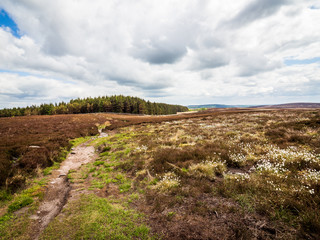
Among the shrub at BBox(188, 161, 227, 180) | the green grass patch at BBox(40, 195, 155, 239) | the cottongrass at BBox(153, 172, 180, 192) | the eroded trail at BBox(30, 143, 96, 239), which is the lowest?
the eroded trail at BBox(30, 143, 96, 239)

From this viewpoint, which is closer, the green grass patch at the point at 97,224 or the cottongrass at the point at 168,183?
the green grass patch at the point at 97,224

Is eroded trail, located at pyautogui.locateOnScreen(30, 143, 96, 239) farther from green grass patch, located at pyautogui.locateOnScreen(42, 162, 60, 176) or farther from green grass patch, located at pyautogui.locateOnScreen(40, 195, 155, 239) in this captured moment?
green grass patch, located at pyautogui.locateOnScreen(40, 195, 155, 239)

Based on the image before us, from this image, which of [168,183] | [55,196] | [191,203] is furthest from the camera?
[55,196]

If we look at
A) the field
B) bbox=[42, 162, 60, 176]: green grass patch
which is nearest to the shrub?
the field

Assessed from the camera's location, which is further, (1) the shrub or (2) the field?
(1) the shrub

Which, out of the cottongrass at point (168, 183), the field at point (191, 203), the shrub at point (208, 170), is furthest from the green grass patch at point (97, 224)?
the shrub at point (208, 170)

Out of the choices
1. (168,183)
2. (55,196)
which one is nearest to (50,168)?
(55,196)

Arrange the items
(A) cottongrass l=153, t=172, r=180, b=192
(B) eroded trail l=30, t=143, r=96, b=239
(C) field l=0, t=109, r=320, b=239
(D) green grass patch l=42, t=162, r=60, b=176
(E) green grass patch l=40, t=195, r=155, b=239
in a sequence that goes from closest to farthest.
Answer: (C) field l=0, t=109, r=320, b=239, (E) green grass patch l=40, t=195, r=155, b=239, (B) eroded trail l=30, t=143, r=96, b=239, (A) cottongrass l=153, t=172, r=180, b=192, (D) green grass patch l=42, t=162, r=60, b=176

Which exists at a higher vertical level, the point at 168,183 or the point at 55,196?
the point at 168,183

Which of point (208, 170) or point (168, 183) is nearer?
point (168, 183)

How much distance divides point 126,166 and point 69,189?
3.60m

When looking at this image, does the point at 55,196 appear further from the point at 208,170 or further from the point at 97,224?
the point at 208,170

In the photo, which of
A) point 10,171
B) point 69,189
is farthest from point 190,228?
point 10,171

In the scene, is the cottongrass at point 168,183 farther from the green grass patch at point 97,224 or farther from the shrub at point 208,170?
the green grass patch at point 97,224
